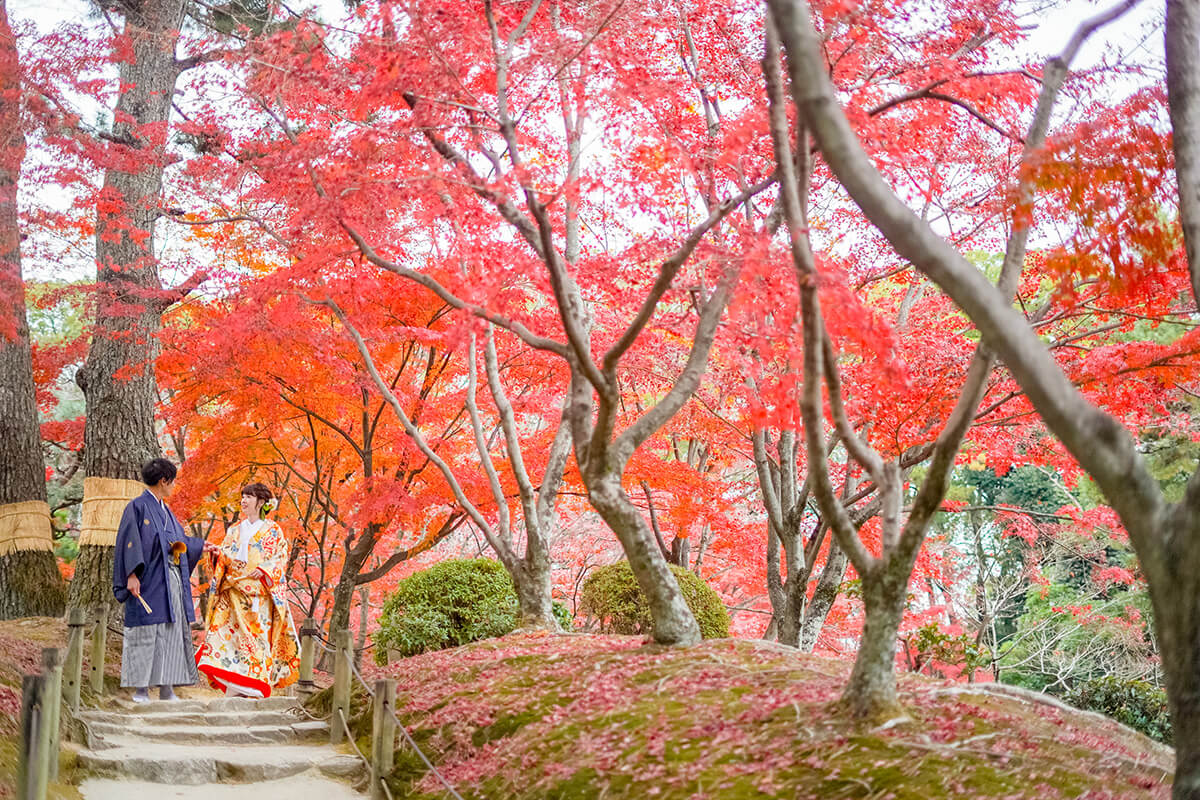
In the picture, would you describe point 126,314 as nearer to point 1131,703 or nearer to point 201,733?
point 201,733

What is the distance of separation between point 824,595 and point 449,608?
3693 mm

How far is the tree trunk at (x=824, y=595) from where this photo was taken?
9.16 metres

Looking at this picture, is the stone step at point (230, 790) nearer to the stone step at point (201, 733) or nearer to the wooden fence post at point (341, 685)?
the stone step at point (201, 733)

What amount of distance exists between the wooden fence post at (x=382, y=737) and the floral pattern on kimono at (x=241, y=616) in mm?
2453

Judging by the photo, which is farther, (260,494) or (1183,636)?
(260,494)

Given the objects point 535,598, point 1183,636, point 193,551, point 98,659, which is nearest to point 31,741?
point 98,659

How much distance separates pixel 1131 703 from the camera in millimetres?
10781

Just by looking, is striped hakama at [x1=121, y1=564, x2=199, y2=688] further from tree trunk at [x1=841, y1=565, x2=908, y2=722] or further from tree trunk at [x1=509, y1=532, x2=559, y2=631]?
tree trunk at [x1=841, y1=565, x2=908, y2=722]

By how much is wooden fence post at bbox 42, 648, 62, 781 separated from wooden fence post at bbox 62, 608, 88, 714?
95cm

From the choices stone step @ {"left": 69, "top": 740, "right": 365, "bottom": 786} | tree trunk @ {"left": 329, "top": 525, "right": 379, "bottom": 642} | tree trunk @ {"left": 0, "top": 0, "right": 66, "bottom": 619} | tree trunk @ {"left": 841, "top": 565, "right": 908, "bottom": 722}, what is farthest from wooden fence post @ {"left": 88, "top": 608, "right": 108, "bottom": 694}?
tree trunk @ {"left": 841, "top": 565, "right": 908, "bottom": 722}

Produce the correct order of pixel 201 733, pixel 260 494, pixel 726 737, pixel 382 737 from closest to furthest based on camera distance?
pixel 726 737
pixel 382 737
pixel 201 733
pixel 260 494

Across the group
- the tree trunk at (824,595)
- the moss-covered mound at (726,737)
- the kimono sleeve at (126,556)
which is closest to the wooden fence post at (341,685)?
the moss-covered mound at (726,737)

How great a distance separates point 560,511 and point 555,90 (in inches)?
369

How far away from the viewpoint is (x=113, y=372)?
32.3 feet
